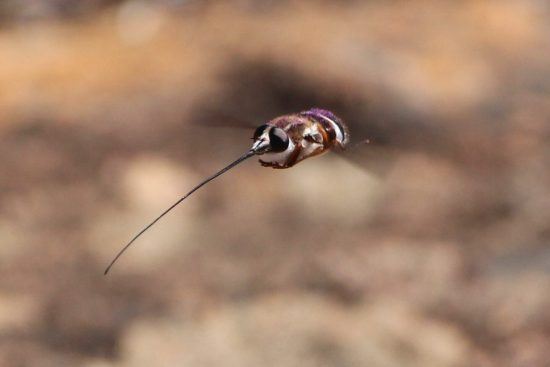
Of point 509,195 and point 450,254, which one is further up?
point 509,195

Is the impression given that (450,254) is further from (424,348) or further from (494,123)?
(494,123)

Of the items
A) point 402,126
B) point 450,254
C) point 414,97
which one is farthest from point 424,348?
point 414,97

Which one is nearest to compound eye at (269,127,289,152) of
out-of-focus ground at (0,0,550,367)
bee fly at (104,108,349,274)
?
bee fly at (104,108,349,274)

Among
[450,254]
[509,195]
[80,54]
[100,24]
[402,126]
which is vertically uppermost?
[100,24]

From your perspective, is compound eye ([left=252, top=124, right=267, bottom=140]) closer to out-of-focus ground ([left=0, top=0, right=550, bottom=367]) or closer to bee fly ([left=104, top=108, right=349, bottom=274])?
bee fly ([left=104, top=108, right=349, bottom=274])

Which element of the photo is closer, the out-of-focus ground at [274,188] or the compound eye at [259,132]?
the compound eye at [259,132]

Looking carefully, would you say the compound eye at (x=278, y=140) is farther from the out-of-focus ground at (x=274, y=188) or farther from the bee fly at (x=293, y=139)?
the out-of-focus ground at (x=274, y=188)

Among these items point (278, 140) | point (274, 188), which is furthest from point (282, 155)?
point (274, 188)

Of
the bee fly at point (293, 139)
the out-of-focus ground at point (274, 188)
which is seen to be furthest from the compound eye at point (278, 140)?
the out-of-focus ground at point (274, 188)
